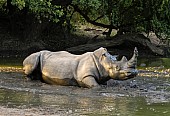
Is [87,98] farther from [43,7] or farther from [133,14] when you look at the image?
[133,14]

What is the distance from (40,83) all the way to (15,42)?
1153cm

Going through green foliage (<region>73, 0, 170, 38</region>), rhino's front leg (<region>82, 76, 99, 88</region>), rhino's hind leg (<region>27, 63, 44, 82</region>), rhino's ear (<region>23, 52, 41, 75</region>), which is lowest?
rhino's hind leg (<region>27, 63, 44, 82</region>)

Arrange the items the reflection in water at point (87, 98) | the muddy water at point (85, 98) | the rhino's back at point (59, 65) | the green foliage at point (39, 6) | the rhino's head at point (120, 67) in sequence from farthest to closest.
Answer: the green foliage at point (39, 6) < the rhino's back at point (59, 65) < the rhino's head at point (120, 67) < the reflection in water at point (87, 98) < the muddy water at point (85, 98)

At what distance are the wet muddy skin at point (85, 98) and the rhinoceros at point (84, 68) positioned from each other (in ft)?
0.82

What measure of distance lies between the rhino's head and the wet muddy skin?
321mm

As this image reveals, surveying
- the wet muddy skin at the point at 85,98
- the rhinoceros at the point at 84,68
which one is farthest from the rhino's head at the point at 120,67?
the wet muddy skin at the point at 85,98

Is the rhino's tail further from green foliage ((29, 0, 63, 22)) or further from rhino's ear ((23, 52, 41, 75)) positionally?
green foliage ((29, 0, 63, 22))

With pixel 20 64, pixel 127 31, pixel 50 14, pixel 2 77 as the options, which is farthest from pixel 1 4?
pixel 2 77

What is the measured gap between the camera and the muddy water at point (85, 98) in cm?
827

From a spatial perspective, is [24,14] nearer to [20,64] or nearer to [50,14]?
[50,14]

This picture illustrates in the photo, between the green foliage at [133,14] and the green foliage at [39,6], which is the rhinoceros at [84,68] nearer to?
the green foliage at [39,6]

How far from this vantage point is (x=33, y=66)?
12617mm

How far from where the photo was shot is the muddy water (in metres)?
8.27

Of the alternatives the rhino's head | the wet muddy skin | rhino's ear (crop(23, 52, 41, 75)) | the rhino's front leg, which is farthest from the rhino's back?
the rhino's head
